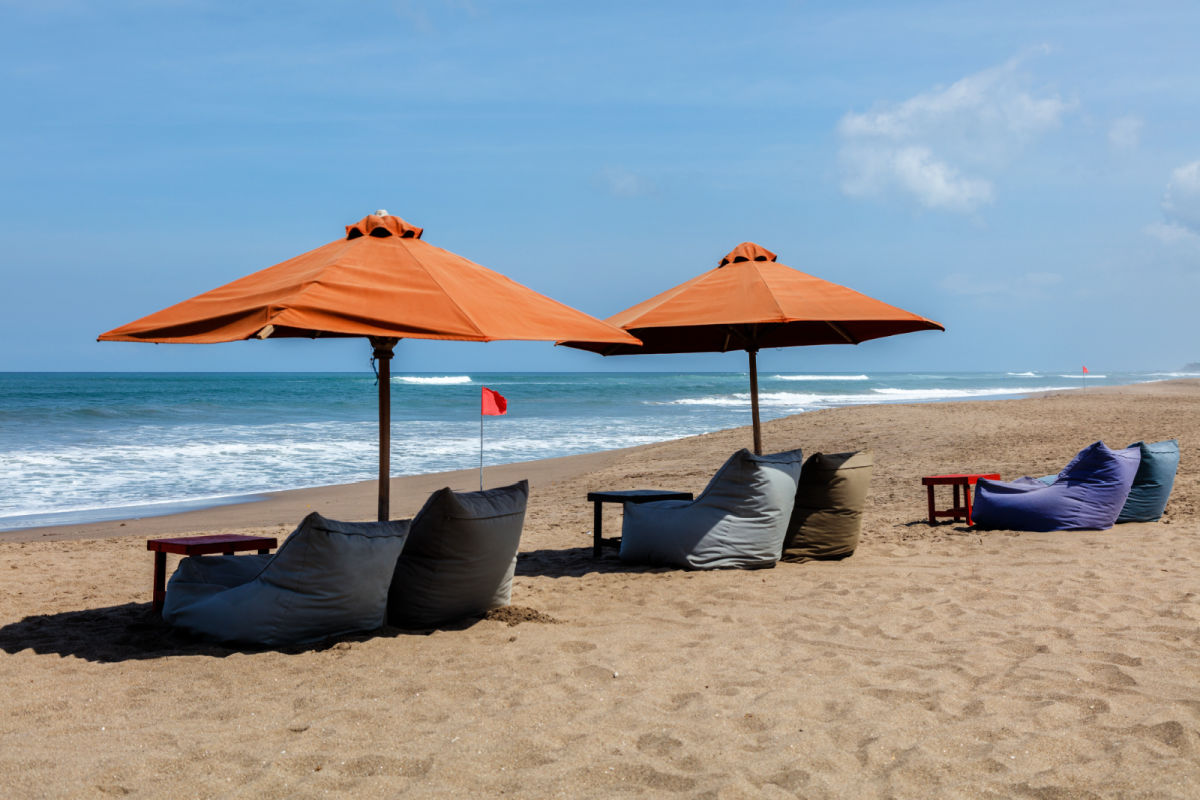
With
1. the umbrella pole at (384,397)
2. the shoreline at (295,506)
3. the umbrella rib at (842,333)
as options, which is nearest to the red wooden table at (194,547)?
the umbrella pole at (384,397)

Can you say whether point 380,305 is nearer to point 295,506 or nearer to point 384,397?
point 384,397

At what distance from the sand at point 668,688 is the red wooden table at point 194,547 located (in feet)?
0.63

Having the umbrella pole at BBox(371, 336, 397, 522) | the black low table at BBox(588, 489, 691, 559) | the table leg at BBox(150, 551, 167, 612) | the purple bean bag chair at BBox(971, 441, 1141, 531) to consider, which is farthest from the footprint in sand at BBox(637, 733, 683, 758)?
the purple bean bag chair at BBox(971, 441, 1141, 531)

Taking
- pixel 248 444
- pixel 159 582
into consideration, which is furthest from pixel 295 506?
pixel 248 444

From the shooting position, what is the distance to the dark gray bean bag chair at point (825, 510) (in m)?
6.77

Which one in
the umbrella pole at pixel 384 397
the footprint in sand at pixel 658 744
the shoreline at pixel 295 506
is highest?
the umbrella pole at pixel 384 397

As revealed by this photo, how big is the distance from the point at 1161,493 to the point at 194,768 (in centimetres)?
803

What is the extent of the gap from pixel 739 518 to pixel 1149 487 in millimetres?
4174

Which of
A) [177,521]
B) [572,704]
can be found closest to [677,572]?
[572,704]

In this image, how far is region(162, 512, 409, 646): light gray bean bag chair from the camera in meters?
4.46

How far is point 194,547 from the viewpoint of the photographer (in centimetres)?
505

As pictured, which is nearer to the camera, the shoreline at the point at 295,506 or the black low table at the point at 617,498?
the black low table at the point at 617,498

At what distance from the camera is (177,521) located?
10.3m

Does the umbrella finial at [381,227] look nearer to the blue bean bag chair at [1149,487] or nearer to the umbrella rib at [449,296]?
the umbrella rib at [449,296]
